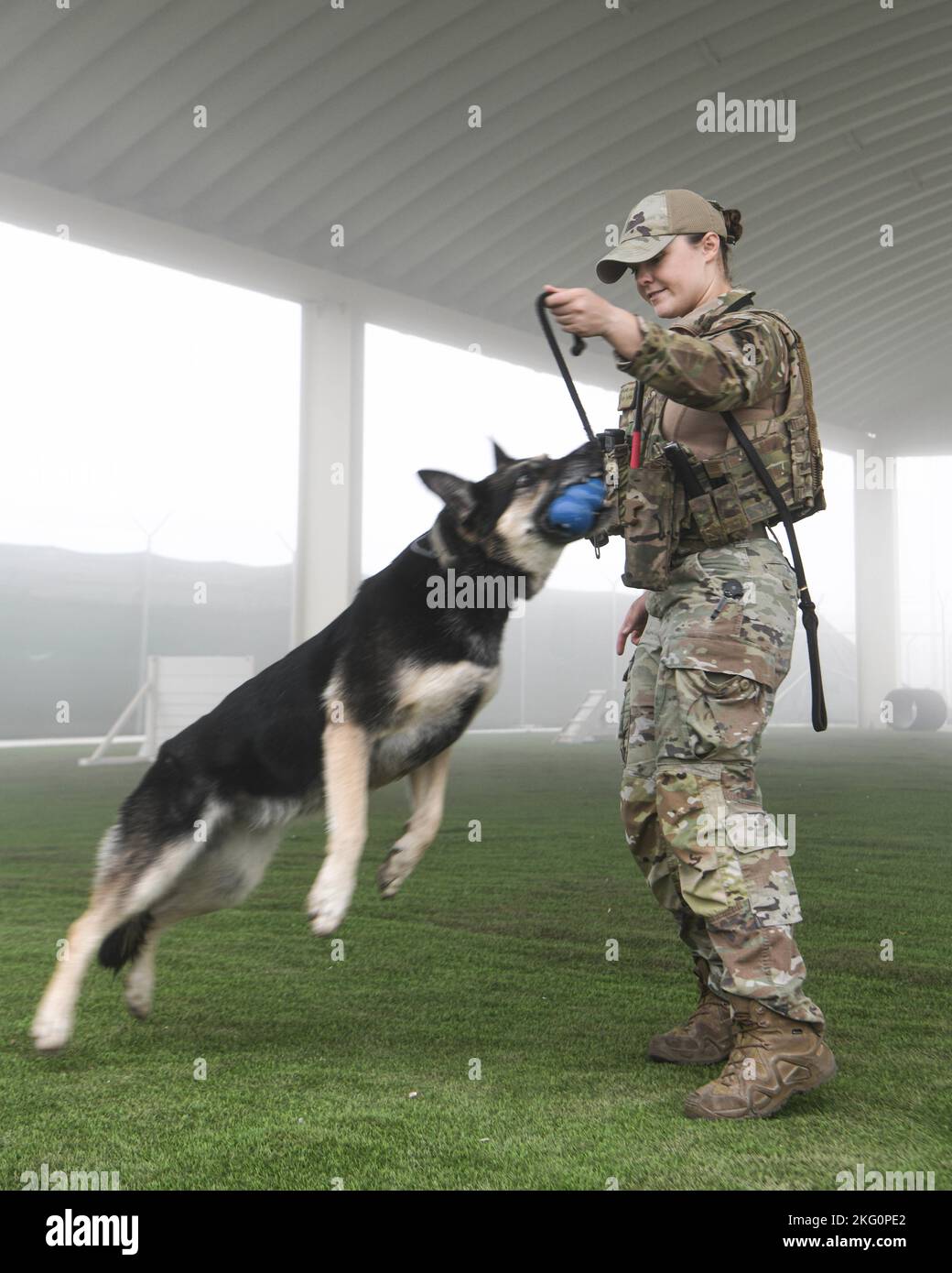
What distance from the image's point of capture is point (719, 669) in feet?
7.23

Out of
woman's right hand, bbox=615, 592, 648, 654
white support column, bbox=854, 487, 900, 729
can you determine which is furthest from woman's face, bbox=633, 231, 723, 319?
white support column, bbox=854, 487, 900, 729

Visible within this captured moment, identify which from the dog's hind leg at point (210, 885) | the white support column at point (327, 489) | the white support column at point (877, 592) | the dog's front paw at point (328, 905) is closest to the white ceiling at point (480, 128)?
the white support column at point (327, 489)

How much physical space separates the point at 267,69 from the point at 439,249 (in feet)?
7.06

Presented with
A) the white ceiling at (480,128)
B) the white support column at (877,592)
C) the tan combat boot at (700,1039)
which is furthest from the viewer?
the white support column at (877,592)

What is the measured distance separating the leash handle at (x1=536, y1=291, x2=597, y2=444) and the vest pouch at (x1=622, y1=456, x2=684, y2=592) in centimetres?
15

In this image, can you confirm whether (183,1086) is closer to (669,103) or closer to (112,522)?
(669,103)

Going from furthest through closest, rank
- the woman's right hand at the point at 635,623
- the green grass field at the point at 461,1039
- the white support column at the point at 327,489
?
the white support column at the point at 327,489, the woman's right hand at the point at 635,623, the green grass field at the point at 461,1039

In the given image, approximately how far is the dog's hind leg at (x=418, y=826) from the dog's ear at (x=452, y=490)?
52cm

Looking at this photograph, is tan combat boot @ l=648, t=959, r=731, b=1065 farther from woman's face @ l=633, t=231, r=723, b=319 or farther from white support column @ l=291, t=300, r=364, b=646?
white support column @ l=291, t=300, r=364, b=646

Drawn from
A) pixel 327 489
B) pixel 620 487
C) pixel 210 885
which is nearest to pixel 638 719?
pixel 620 487

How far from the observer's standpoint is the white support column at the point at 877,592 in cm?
1872

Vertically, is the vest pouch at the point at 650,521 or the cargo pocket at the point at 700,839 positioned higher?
the vest pouch at the point at 650,521

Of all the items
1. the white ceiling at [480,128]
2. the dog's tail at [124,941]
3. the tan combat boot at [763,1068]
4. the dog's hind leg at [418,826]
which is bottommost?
the tan combat boot at [763,1068]

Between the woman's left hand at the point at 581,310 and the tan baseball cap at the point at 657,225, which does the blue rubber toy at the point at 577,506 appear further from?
the tan baseball cap at the point at 657,225
